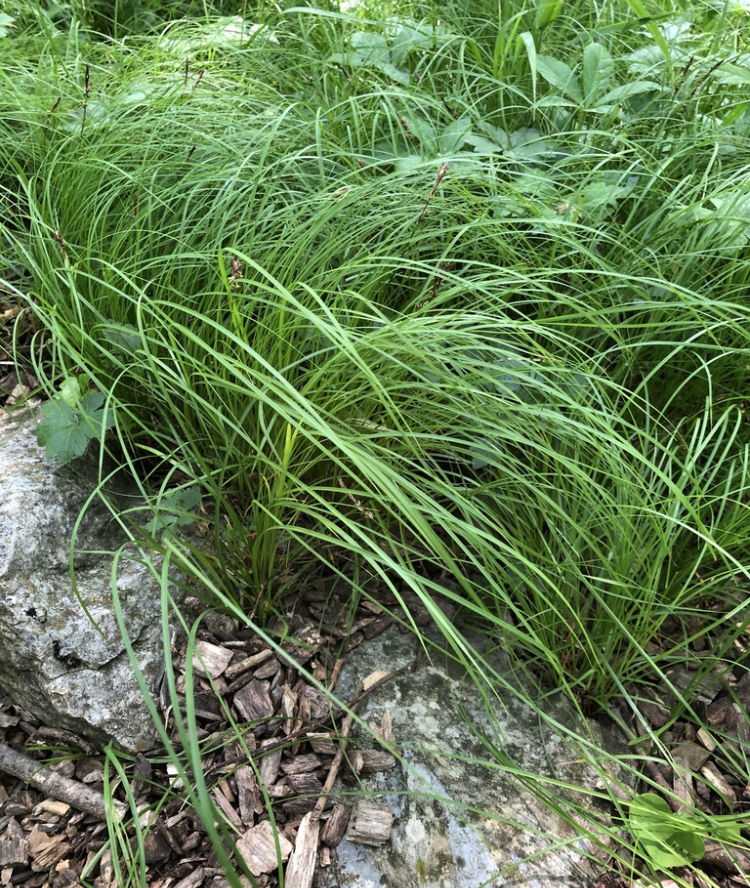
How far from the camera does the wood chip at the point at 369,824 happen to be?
47.8 inches

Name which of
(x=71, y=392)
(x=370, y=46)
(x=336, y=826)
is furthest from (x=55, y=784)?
(x=370, y=46)

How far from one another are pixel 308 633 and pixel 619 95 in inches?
65.0

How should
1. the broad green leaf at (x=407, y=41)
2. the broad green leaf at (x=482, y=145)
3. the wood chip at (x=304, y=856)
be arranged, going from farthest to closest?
the broad green leaf at (x=407, y=41) → the broad green leaf at (x=482, y=145) → the wood chip at (x=304, y=856)

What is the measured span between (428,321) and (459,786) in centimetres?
88

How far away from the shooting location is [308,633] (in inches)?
58.2

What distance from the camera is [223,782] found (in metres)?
1.28

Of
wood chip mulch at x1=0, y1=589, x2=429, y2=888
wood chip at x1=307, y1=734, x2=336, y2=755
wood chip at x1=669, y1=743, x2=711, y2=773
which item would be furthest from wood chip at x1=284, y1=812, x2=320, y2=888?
wood chip at x1=669, y1=743, x2=711, y2=773

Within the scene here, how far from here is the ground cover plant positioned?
4.30ft

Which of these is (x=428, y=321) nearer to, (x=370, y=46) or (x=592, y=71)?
(x=592, y=71)

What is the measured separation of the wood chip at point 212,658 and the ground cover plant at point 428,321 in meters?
0.11

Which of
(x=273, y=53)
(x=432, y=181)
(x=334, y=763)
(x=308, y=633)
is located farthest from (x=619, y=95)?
(x=334, y=763)

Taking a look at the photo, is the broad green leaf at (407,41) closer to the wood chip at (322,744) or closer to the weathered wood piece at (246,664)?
the weathered wood piece at (246,664)

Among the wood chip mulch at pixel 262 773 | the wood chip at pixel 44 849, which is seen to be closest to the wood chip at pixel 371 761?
the wood chip mulch at pixel 262 773

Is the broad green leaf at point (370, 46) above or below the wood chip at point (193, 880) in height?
above
